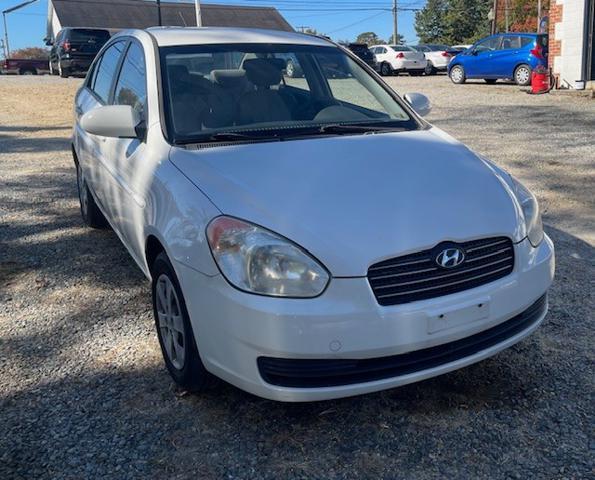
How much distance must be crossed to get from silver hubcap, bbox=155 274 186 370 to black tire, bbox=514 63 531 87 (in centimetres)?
1797

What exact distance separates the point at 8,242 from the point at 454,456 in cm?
438

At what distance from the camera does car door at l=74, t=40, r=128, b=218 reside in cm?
448

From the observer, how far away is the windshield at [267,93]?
3.59m

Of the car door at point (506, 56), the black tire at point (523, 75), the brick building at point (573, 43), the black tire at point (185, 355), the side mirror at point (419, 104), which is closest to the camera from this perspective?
the black tire at point (185, 355)

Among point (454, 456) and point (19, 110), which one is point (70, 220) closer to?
point (454, 456)

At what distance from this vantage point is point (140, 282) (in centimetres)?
458

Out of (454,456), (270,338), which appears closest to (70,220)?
(270,338)

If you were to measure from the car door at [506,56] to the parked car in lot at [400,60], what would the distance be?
33.2 feet

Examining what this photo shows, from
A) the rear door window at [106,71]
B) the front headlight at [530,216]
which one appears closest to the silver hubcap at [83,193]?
the rear door window at [106,71]

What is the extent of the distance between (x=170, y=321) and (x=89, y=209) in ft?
9.35

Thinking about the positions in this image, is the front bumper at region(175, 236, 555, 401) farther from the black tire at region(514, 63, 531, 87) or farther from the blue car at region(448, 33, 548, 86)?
the black tire at region(514, 63, 531, 87)

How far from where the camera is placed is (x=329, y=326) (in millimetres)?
2461

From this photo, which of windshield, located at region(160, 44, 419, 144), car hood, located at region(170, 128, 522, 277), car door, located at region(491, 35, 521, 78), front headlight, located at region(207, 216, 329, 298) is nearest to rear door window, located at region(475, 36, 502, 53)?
car door, located at region(491, 35, 521, 78)

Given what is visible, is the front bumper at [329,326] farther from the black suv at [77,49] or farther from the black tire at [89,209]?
the black suv at [77,49]
